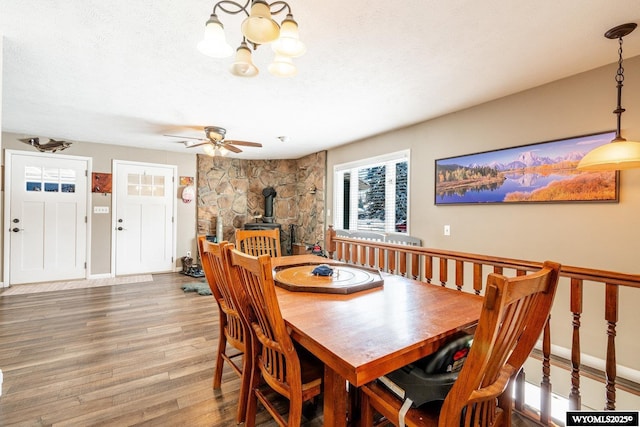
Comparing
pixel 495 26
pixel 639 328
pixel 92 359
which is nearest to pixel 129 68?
pixel 92 359

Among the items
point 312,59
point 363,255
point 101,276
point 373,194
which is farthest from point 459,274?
point 101,276

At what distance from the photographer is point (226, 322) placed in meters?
1.99

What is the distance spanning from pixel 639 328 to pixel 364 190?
134 inches

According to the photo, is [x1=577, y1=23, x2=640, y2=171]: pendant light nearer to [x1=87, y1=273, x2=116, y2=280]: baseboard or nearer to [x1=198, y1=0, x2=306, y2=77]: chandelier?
[x1=198, y1=0, x2=306, y2=77]: chandelier

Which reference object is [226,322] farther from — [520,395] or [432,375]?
[520,395]

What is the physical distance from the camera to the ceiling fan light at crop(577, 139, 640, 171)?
5.80ft

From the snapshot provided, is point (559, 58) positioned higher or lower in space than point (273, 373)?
higher

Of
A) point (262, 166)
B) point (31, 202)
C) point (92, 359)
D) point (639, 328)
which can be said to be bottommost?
point (92, 359)

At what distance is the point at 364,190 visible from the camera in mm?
4828

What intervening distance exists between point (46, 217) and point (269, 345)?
5.44 m

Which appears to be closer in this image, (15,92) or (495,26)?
(495,26)

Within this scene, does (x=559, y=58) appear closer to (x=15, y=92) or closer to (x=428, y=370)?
(x=428, y=370)

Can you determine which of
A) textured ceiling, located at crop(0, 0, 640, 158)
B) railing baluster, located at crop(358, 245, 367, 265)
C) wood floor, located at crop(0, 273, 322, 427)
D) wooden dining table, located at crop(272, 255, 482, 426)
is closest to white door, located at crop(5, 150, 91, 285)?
wood floor, located at crop(0, 273, 322, 427)

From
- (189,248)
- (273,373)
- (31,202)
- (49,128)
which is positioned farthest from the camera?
(189,248)
